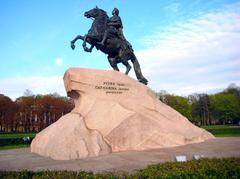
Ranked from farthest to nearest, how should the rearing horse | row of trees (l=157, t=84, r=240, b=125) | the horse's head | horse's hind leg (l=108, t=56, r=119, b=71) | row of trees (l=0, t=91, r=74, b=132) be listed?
row of trees (l=157, t=84, r=240, b=125) → row of trees (l=0, t=91, r=74, b=132) → horse's hind leg (l=108, t=56, r=119, b=71) → the horse's head → the rearing horse

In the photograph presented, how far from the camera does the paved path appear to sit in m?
8.46

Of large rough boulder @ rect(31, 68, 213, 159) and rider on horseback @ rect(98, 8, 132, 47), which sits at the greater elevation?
rider on horseback @ rect(98, 8, 132, 47)

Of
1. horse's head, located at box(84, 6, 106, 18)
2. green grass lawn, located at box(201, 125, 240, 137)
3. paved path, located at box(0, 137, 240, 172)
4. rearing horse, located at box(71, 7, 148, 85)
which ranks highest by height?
horse's head, located at box(84, 6, 106, 18)

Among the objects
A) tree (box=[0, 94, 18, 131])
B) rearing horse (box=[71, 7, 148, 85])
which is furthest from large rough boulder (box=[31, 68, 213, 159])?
tree (box=[0, 94, 18, 131])

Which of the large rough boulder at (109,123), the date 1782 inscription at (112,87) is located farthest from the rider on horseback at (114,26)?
the date 1782 inscription at (112,87)

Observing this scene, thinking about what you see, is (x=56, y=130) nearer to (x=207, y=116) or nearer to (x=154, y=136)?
(x=154, y=136)

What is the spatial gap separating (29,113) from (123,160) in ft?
165

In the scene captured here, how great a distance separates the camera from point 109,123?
12.0m

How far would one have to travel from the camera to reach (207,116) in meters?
71.7

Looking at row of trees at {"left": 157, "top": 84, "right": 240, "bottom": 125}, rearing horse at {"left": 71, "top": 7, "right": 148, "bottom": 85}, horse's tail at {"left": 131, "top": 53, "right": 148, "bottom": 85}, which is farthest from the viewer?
row of trees at {"left": 157, "top": 84, "right": 240, "bottom": 125}

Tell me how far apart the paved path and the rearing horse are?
6.20 meters

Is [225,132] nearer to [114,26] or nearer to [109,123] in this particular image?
[114,26]

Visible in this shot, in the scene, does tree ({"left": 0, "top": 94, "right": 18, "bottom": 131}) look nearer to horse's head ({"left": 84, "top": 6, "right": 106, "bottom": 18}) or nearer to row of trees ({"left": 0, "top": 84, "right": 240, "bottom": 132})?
row of trees ({"left": 0, "top": 84, "right": 240, "bottom": 132})

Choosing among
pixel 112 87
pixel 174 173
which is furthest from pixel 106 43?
pixel 174 173
